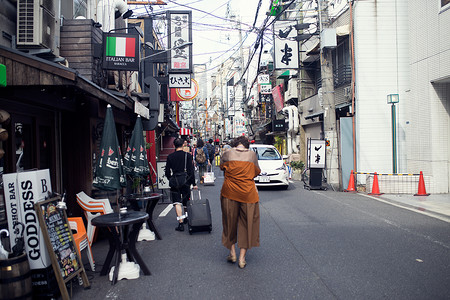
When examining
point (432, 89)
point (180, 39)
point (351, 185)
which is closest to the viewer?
point (432, 89)

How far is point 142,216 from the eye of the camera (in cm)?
521

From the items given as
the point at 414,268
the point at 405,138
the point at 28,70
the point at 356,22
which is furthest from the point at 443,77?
the point at 28,70

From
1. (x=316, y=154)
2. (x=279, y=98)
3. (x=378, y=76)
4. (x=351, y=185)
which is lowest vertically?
(x=351, y=185)

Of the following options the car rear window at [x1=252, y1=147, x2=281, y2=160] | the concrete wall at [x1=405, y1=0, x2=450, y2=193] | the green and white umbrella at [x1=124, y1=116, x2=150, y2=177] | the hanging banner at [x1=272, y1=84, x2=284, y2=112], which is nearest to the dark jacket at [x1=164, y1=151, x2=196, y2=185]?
the green and white umbrella at [x1=124, y1=116, x2=150, y2=177]

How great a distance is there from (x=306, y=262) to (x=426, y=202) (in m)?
7.07

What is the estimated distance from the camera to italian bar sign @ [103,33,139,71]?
9844 mm

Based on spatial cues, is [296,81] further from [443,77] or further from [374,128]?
[443,77]

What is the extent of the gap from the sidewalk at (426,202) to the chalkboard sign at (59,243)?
7764 millimetres

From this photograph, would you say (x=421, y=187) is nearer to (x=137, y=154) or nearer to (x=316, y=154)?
(x=316, y=154)

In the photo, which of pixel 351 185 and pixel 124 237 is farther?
pixel 351 185

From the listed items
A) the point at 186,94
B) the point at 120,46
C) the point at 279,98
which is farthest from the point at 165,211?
the point at 279,98

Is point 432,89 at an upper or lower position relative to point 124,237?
upper

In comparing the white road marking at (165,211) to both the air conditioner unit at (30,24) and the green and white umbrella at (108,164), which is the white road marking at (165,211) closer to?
the green and white umbrella at (108,164)

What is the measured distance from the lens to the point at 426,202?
10977mm
